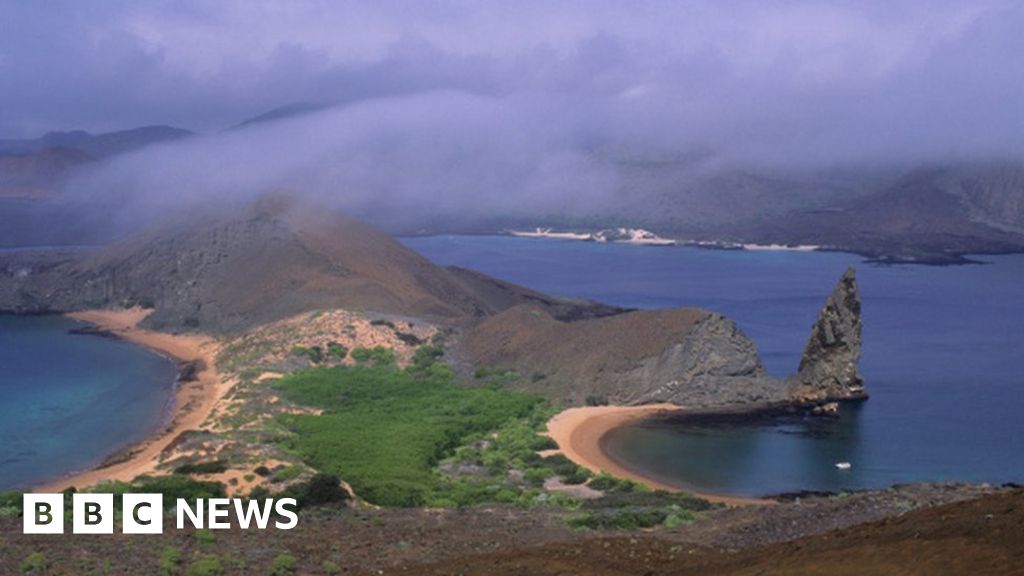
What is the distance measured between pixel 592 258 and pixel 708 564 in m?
142

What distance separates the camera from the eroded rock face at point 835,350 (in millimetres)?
53000

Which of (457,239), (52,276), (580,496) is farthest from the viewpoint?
(457,239)

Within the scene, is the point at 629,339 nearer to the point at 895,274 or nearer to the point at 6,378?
the point at 6,378

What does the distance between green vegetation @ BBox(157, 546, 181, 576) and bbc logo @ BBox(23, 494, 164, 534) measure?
7.82ft

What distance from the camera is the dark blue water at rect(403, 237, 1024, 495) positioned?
40.9m

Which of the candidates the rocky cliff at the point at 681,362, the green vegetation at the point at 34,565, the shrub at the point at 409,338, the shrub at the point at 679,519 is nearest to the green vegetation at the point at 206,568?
the green vegetation at the point at 34,565

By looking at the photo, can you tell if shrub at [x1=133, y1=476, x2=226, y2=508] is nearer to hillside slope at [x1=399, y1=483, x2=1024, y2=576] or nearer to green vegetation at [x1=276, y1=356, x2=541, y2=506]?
green vegetation at [x1=276, y1=356, x2=541, y2=506]

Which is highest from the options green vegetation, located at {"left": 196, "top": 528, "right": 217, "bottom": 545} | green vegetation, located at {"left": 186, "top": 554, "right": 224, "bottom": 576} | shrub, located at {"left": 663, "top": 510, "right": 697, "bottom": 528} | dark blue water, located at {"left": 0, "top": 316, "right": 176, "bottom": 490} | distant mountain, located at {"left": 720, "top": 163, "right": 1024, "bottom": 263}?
distant mountain, located at {"left": 720, "top": 163, "right": 1024, "bottom": 263}

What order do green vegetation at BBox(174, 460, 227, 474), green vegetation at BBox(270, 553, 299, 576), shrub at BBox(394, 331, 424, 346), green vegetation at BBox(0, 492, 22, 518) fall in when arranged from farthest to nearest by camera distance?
shrub at BBox(394, 331, 424, 346), green vegetation at BBox(174, 460, 227, 474), green vegetation at BBox(0, 492, 22, 518), green vegetation at BBox(270, 553, 299, 576)

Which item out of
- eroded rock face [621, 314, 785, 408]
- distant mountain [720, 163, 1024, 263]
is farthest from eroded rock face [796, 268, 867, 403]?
distant mountain [720, 163, 1024, 263]

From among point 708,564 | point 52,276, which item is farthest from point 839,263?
point 708,564

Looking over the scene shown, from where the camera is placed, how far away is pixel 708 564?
17766 mm

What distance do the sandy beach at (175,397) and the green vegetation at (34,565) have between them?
45.7 ft

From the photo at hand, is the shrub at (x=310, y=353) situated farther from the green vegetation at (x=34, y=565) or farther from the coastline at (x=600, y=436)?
the green vegetation at (x=34, y=565)
